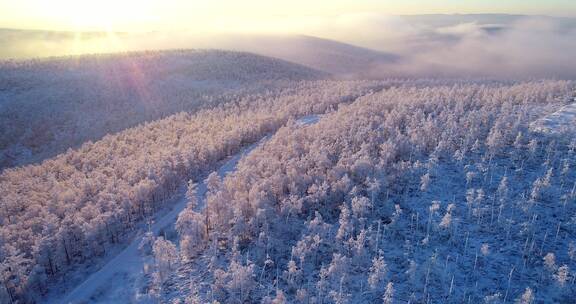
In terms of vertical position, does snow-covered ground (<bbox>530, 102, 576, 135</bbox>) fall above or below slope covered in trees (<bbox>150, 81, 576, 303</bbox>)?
above

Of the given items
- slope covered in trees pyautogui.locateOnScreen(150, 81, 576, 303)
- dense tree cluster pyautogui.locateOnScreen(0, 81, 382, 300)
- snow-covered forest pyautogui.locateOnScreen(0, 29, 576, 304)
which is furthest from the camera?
dense tree cluster pyautogui.locateOnScreen(0, 81, 382, 300)

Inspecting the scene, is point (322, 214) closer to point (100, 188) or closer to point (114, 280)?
point (114, 280)

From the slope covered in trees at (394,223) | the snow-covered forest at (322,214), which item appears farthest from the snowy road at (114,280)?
the slope covered in trees at (394,223)

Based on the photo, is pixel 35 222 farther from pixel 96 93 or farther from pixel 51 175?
pixel 96 93

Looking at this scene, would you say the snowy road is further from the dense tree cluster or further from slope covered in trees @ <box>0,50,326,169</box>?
slope covered in trees @ <box>0,50,326,169</box>

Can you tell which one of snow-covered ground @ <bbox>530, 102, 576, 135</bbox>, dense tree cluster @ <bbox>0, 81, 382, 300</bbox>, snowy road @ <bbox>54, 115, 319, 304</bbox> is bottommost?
snowy road @ <bbox>54, 115, 319, 304</bbox>

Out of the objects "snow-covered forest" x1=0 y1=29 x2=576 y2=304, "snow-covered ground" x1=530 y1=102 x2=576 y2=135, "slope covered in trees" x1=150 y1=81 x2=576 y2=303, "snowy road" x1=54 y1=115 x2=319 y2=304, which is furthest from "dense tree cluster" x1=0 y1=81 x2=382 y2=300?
"snow-covered ground" x1=530 y1=102 x2=576 y2=135

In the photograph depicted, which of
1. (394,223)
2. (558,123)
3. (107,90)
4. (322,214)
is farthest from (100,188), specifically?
(107,90)
